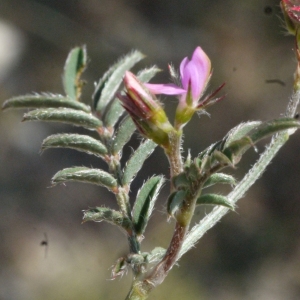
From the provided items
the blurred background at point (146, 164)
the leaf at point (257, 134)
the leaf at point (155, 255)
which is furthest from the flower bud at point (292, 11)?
the blurred background at point (146, 164)

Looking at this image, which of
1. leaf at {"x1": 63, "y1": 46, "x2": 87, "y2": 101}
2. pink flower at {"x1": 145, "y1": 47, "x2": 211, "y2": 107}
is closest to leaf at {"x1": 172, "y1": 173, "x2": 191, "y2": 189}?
pink flower at {"x1": 145, "y1": 47, "x2": 211, "y2": 107}

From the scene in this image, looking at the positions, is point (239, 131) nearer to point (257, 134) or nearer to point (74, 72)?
point (257, 134)

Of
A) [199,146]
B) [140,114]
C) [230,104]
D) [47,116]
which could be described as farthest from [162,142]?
[230,104]

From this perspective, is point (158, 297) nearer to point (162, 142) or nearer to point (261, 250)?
point (261, 250)

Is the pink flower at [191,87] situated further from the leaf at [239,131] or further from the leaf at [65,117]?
the leaf at [65,117]

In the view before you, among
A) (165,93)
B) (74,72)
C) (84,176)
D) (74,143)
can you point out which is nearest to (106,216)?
(84,176)
